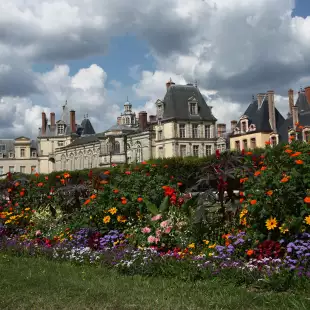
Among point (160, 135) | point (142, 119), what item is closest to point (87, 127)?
point (142, 119)

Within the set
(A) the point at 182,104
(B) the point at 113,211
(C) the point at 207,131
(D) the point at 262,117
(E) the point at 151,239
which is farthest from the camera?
(C) the point at 207,131

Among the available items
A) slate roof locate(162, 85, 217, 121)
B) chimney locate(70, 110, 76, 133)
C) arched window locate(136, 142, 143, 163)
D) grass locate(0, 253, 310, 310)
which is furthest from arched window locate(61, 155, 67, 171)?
grass locate(0, 253, 310, 310)

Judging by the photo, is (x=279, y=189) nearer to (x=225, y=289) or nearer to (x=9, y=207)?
(x=225, y=289)

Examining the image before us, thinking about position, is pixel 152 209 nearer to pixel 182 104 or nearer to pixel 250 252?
pixel 250 252

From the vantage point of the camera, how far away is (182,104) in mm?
48312

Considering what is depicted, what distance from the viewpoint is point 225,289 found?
436 centimetres

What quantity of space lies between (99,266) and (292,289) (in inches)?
98.6

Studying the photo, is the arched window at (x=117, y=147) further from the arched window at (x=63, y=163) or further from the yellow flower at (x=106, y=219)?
the yellow flower at (x=106, y=219)

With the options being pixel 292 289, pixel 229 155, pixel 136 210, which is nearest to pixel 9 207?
pixel 136 210

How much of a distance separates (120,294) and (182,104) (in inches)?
1754

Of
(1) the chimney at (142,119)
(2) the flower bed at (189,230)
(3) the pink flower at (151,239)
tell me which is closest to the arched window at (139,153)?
(1) the chimney at (142,119)

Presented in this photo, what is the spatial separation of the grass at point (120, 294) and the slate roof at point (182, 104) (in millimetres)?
42491

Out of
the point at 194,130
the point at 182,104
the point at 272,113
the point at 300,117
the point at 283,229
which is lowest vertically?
the point at 283,229

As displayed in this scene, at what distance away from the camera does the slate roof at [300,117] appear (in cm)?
3766
